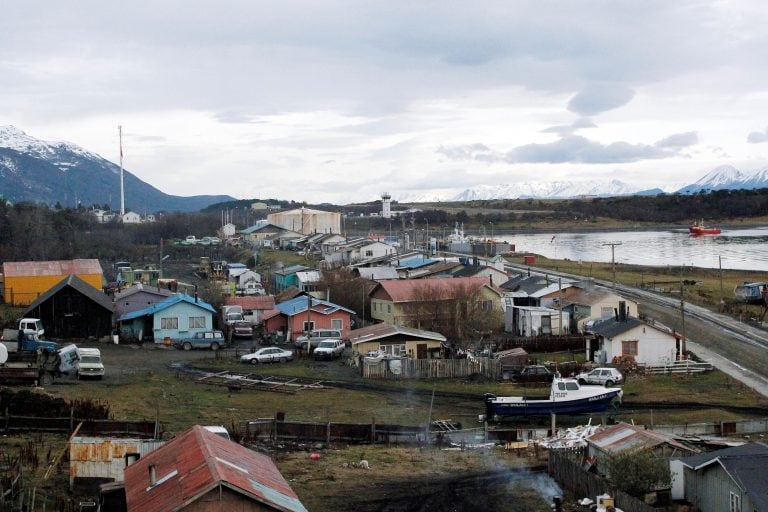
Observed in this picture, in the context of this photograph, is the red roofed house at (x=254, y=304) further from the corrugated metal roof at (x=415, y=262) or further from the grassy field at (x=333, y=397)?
the corrugated metal roof at (x=415, y=262)

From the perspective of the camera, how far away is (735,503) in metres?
13.3

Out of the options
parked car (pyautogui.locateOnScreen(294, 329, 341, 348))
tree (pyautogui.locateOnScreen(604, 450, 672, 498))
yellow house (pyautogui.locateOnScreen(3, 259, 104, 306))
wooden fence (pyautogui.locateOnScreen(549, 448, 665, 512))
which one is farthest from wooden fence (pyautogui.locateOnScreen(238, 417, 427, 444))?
yellow house (pyautogui.locateOnScreen(3, 259, 104, 306))

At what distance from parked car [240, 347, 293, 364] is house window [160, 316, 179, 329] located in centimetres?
536

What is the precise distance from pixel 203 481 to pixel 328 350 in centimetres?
2081

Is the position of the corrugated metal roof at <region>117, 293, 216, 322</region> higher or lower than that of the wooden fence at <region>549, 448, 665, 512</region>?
higher

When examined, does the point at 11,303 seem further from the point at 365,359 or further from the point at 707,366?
the point at 707,366

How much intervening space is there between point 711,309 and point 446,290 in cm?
1265

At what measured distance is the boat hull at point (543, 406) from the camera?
71.3 feet

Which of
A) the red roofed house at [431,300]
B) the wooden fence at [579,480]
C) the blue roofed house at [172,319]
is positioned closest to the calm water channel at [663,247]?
the red roofed house at [431,300]

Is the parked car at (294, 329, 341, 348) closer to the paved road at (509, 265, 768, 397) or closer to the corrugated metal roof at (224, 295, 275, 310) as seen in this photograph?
the corrugated metal roof at (224, 295, 275, 310)

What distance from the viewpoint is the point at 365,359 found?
93.2 feet

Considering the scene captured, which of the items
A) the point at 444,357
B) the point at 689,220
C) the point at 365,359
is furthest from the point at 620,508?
the point at 689,220

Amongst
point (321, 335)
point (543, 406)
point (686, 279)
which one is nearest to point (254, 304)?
point (321, 335)

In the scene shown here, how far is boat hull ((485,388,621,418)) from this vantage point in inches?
855
